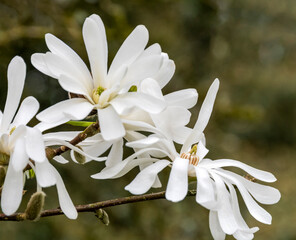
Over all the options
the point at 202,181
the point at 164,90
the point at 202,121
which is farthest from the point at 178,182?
the point at 164,90

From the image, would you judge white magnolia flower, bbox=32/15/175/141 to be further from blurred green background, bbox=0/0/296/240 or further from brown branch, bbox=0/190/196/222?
blurred green background, bbox=0/0/296/240

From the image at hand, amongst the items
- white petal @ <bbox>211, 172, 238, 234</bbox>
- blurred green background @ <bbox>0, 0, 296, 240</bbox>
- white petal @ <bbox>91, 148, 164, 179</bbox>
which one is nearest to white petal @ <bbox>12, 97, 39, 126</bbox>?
white petal @ <bbox>91, 148, 164, 179</bbox>

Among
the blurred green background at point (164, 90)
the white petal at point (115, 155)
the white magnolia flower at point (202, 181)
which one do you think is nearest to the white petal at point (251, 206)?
the white magnolia flower at point (202, 181)

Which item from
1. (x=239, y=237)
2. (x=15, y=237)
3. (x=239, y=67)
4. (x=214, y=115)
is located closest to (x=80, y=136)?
(x=239, y=237)

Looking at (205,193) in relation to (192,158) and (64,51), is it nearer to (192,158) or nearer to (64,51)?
(192,158)

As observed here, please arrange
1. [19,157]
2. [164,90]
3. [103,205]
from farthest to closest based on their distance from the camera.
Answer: [164,90] < [103,205] < [19,157]

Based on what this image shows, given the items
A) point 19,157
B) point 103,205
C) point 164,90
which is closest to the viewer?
point 19,157

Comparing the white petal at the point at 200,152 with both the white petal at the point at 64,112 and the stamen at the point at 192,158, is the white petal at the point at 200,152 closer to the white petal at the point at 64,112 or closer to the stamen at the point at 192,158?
the stamen at the point at 192,158
